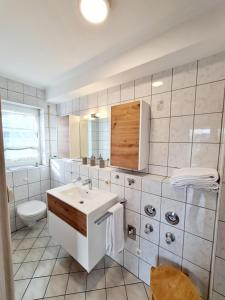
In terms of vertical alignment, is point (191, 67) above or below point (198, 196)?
above

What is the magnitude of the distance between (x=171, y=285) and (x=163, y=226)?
393mm

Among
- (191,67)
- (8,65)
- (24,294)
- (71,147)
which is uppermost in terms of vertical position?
(8,65)

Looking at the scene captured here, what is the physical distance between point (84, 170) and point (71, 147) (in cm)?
52

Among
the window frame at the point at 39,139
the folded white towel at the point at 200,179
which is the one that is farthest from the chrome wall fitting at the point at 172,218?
the window frame at the point at 39,139

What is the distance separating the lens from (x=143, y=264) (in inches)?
56.4

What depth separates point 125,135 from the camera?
1408 millimetres

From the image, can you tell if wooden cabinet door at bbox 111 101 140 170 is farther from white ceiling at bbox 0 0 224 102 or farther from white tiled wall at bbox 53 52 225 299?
white ceiling at bbox 0 0 224 102

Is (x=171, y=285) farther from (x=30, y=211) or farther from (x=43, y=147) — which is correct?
(x=43, y=147)

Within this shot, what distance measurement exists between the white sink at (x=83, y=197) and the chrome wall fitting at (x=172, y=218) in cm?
56

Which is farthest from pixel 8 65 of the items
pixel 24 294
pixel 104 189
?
pixel 24 294

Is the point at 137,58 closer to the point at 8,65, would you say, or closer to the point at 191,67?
the point at 191,67

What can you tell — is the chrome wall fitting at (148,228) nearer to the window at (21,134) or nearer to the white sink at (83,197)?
the white sink at (83,197)

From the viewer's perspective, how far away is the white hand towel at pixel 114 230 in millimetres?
1352

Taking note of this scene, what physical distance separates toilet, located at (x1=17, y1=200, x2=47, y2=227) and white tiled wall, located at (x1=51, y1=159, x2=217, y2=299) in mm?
1028
